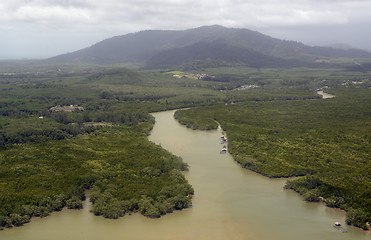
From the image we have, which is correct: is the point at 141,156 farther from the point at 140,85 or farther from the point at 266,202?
the point at 140,85

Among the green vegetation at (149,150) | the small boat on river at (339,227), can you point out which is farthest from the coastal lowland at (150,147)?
the small boat on river at (339,227)

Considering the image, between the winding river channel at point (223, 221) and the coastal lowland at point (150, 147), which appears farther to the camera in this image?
the coastal lowland at point (150, 147)

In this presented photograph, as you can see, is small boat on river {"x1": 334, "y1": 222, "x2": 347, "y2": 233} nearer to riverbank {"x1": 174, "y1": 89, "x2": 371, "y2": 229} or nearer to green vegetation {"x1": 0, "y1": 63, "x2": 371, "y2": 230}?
riverbank {"x1": 174, "y1": 89, "x2": 371, "y2": 229}

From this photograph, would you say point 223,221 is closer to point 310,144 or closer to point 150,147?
point 150,147

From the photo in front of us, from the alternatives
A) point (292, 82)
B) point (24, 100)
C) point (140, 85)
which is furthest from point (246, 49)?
point (24, 100)

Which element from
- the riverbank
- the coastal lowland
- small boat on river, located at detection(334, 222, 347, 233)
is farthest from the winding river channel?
the riverbank

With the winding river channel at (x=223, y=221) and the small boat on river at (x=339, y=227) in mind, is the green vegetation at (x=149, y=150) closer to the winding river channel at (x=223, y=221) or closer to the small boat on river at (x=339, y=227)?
the winding river channel at (x=223, y=221)

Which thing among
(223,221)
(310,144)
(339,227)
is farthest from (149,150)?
(339,227)
